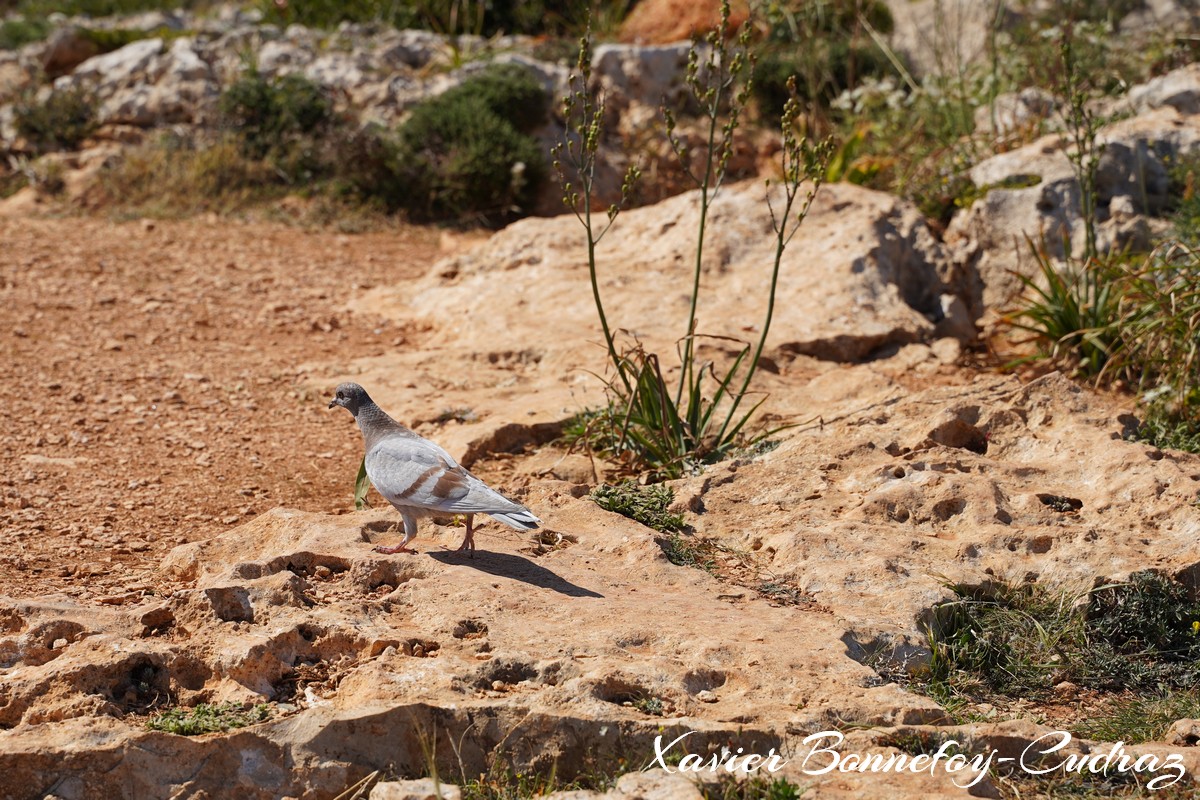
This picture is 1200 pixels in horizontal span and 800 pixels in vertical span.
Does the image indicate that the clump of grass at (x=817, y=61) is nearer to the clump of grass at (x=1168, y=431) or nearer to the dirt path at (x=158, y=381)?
the dirt path at (x=158, y=381)

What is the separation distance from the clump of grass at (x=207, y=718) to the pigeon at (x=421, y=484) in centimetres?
95

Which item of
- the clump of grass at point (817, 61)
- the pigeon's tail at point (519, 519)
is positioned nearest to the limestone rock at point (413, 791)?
the pigeon's tail at point (519, 519)

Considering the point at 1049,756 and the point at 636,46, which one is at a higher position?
the point at 636,46

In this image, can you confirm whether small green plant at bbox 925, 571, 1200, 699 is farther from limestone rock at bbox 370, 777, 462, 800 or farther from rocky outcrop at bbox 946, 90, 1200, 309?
rocky outcrop at bbox 946, 90, 1200, 309

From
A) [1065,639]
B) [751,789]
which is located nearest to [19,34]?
[1065,639]

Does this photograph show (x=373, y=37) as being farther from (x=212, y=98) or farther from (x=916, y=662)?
(x=916, y=662)

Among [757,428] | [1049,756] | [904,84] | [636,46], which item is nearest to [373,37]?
[636,46]

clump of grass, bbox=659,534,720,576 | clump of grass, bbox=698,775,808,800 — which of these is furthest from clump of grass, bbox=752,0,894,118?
clump of grass, bbox=698,775,808,800

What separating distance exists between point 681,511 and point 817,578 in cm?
75

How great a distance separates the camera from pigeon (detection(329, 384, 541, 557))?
4.09 m

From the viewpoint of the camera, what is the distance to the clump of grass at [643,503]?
193 inches

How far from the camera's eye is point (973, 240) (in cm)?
830

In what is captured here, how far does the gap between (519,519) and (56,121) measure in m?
10.0

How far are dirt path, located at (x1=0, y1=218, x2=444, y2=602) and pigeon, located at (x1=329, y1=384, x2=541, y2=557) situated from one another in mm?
1015
